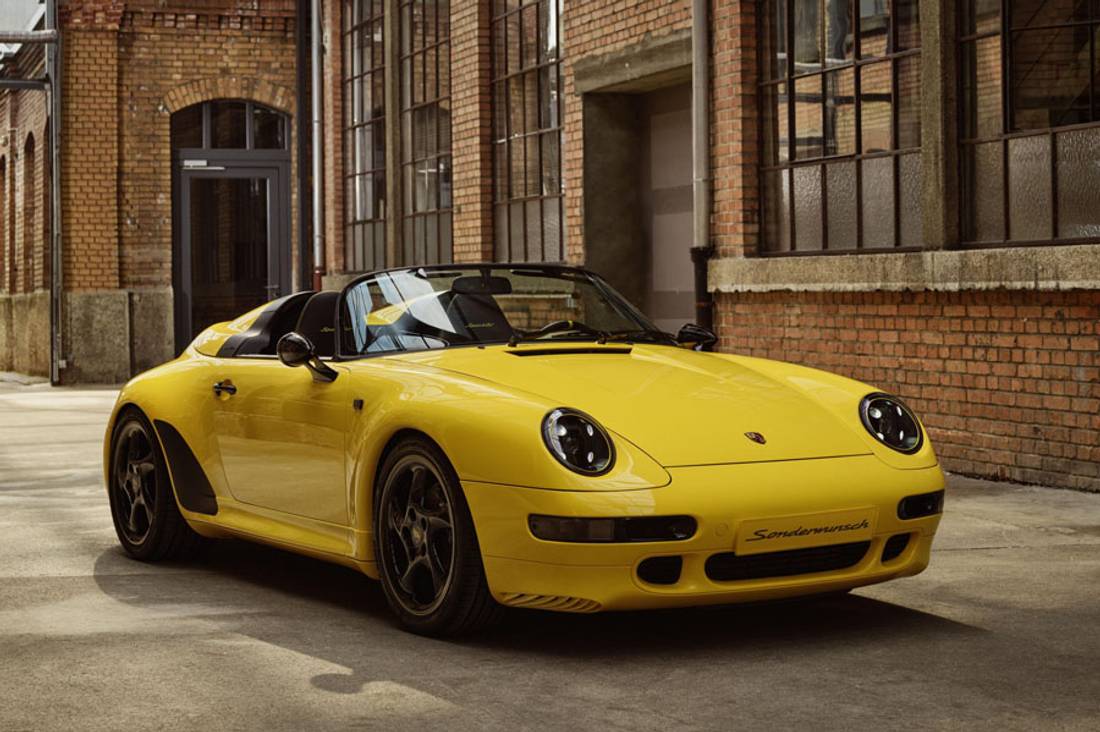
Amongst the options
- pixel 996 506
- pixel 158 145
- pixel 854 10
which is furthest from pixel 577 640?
pixel 158 145

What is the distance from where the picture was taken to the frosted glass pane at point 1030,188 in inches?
395

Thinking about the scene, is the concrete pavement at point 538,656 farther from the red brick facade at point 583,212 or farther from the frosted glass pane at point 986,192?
the frosted glass pane at point 986,192

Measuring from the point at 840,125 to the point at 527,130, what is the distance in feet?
18.0

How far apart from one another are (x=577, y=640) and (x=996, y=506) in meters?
4.08

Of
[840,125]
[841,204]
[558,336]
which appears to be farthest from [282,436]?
[840,125]

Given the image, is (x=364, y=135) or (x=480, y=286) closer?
(x=480, y=286)

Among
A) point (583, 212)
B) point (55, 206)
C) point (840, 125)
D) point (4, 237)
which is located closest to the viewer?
point (840, 125)

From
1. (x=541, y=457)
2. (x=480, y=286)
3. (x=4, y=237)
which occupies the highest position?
(x=4, y=237)

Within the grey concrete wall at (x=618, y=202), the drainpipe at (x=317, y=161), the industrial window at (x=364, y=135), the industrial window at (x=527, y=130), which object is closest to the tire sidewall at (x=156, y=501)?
the grey concrete wall at (x=618, y=202)

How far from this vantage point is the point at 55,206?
926 inches

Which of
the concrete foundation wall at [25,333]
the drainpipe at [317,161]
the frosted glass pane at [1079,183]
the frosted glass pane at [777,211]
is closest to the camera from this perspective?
the frosted glass pane at [1079,183]

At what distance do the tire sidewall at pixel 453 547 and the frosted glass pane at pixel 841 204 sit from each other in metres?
6.45

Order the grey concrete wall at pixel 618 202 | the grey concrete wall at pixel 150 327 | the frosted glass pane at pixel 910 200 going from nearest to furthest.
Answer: the frosted glass pane at pixel 910 200 < the grey concrete wall at pixel 618 202 < the grey concrete wall at pixel 150 327

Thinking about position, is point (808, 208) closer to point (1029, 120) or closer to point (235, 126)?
point (1029, 120)
